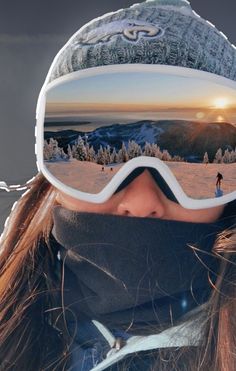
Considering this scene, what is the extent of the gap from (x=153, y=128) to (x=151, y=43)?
5.2 inches

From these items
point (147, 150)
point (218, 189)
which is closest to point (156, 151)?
point (147, 150)

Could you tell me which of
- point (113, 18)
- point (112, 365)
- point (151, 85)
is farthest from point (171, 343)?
point (113, 18)

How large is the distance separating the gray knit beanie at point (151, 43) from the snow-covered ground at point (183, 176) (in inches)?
6.0

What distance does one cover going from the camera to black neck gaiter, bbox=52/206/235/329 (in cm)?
99

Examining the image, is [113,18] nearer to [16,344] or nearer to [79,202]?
[79,202]

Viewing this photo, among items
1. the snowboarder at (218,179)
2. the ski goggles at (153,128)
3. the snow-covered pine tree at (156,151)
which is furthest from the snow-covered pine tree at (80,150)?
the snowboarder at (218,179)

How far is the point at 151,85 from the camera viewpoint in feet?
3.22

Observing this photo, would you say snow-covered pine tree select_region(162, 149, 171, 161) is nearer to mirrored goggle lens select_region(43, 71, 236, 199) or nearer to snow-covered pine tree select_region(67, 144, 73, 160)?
mirrored goggle lens select_region(43, 71, 236, 199)

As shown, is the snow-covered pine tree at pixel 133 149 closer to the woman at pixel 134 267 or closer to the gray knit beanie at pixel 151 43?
the woman at pixel 134 267

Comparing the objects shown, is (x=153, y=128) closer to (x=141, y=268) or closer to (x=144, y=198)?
(x=144, y=198)

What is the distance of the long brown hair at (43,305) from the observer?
0.94 meters

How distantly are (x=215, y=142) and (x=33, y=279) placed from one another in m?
0.38

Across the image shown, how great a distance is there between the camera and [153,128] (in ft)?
3.26

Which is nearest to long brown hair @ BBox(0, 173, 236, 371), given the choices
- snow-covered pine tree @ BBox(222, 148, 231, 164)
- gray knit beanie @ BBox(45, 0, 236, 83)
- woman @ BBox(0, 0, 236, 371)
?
woman @ BBox(0, 0, 236, 371)
